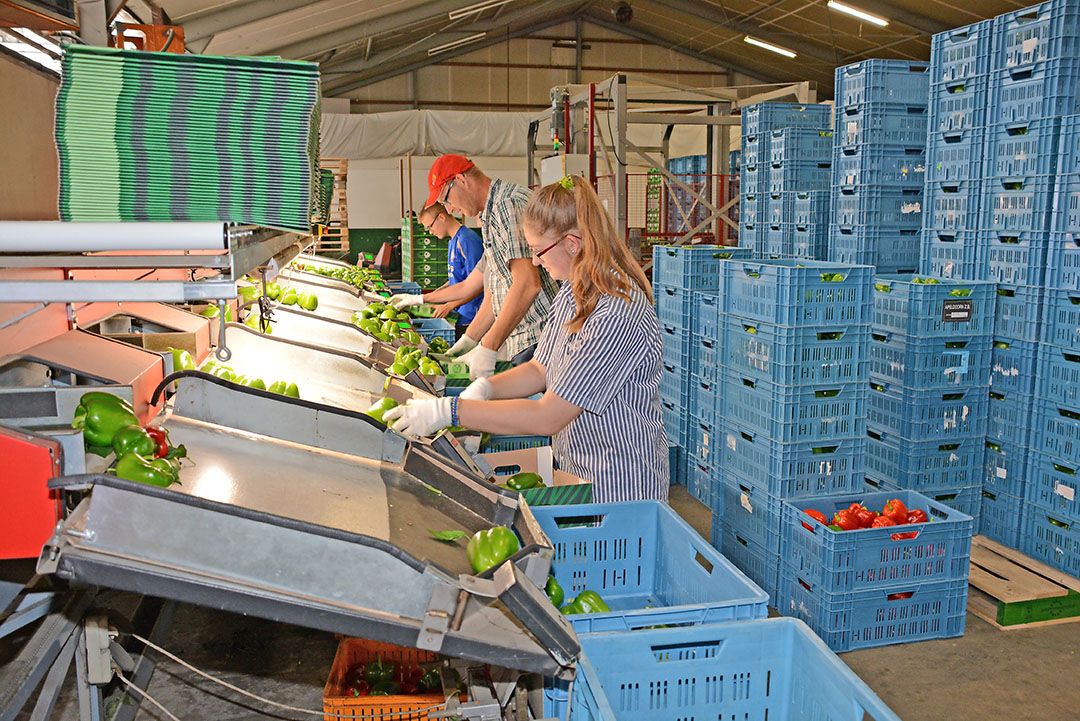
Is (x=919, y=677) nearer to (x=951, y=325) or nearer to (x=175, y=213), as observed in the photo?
(x=951, y=325)

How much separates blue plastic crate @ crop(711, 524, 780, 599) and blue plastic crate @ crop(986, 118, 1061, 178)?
2.55 meters

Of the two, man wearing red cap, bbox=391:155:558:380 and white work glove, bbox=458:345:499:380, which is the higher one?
man wearing red cap, bbox=391:155:558:380

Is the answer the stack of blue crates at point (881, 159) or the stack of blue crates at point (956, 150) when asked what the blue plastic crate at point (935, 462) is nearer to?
the stack of blue crates at point (956, 150)

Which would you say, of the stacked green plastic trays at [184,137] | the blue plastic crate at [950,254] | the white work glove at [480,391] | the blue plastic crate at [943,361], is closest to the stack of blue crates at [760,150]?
the blue plastic crate at [950,254]

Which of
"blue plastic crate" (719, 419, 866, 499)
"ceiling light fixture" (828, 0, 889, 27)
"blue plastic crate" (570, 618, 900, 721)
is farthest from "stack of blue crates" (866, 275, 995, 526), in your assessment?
"ceiling light fixture" (828, 0, 889, 27)

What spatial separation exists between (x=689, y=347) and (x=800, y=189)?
5.97 ft

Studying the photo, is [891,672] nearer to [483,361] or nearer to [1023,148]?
[483,361]

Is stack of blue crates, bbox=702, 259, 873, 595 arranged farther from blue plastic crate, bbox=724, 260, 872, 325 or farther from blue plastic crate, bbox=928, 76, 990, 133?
blue plastic crate, bbox=928, 76, 990, 133

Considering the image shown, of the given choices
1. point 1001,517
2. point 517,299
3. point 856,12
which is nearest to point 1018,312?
point 1001,517

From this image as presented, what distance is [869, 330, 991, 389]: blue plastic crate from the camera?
514 cm

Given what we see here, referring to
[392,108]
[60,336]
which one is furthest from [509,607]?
[392,108]

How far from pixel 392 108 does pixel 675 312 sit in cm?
1718

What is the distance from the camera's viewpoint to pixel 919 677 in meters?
3.89

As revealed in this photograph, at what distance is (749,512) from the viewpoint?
4.92 m
